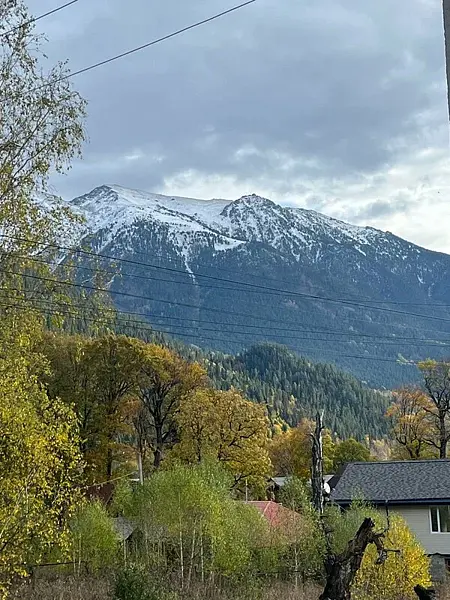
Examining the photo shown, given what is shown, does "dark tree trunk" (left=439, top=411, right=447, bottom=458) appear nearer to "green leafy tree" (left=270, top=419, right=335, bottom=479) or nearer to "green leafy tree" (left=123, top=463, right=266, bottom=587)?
"green leafy tree" (left=270, top=419, right=335, bottom=479)

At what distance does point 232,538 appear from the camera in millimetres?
20781

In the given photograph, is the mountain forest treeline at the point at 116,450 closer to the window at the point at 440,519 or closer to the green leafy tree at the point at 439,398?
the green leafy tree at the point at 439,398

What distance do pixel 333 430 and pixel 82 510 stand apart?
2807 inches

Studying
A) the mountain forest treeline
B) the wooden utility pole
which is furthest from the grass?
the wooden utility pole

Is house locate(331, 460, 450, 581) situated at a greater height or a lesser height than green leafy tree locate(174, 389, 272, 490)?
lesser

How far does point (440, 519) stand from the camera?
2827 centimetres

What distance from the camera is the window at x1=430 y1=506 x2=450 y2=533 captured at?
92.1 ft

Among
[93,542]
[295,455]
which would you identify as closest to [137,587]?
[93,542]

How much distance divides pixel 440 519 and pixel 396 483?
2.33m

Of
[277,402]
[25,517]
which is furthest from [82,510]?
[277,402]

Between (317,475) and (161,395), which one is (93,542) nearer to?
(317,475)

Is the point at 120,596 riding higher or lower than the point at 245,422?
lower

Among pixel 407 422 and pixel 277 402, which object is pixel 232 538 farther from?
pixel 277 402

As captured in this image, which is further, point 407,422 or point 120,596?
point 407,422
